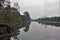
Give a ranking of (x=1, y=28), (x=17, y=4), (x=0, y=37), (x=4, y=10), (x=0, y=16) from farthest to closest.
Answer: (x=17, y=4) < (x=4, y=10) < (x=0, y=16) < (x=1, y=28) < (x=0, y=37)

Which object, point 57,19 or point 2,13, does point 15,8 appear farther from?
point 57,19

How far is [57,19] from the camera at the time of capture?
88500 mm

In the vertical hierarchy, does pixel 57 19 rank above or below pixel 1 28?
below

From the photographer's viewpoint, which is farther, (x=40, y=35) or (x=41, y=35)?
(x=41, y=35)

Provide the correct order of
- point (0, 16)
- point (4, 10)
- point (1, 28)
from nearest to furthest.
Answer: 1. point (1, 28)
2. point (0, 16)
3. point (4, 10)

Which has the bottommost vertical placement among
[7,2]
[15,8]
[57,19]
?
[57,19]

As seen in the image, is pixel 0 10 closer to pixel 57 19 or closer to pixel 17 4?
pixel 17 4

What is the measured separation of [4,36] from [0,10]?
10.1 m

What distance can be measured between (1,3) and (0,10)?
3.32 ft

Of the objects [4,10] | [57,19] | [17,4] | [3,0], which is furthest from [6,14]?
[57,19]

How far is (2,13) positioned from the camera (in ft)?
86.9

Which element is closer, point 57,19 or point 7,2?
point 7,2

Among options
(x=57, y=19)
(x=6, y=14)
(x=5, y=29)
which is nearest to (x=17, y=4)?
(x=6, y=14)

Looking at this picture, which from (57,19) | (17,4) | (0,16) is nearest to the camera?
(0,16)
